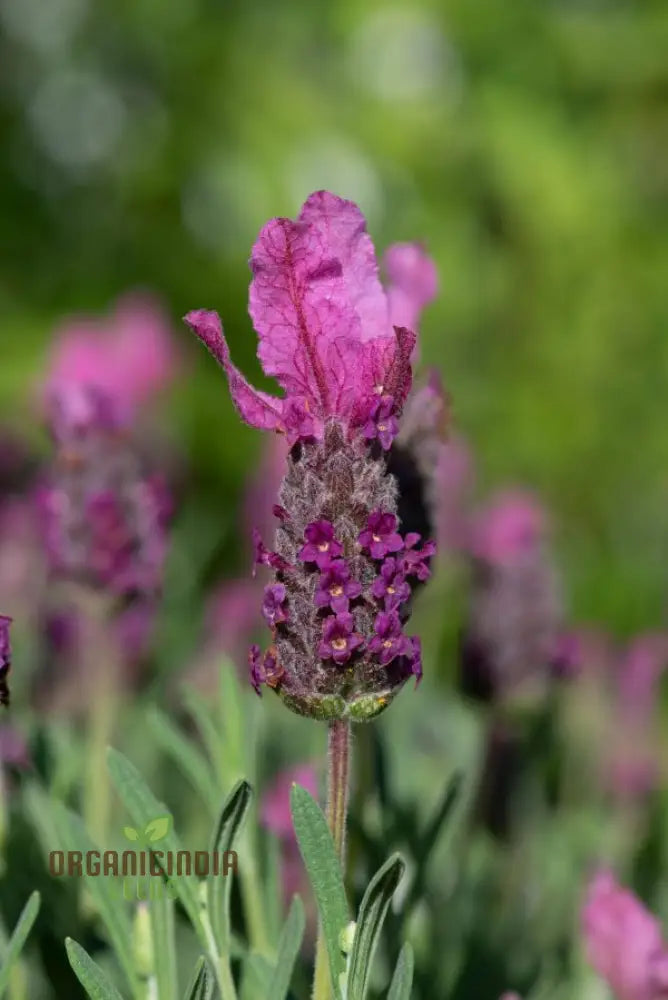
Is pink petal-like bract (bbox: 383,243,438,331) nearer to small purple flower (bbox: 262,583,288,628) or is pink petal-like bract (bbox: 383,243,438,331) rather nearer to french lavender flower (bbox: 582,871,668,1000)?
small purple flower (bbox: 262,583,288,628)

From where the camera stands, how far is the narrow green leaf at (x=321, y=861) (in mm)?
650

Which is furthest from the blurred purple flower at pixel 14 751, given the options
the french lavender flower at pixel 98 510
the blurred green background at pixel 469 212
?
the blurred green background at pixel 469 212

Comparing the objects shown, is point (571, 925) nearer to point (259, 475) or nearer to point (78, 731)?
point (78, 731)

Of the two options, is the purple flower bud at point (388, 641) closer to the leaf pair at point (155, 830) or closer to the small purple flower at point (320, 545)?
the small purple flower at point (320, 545)

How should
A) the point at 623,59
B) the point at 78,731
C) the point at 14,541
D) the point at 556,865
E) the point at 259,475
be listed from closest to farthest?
the point at 556,865 < the point at 78,731 < the point at 14,541 < the point at 259,475 < the point at 623,59

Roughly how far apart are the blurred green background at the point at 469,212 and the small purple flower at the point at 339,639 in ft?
5.76

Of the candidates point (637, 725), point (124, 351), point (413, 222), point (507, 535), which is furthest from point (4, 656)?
point (413, 222)

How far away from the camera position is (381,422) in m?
0.67

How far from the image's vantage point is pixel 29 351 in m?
2.61

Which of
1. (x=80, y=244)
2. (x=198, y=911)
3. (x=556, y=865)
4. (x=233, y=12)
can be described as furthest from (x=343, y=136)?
(x=198, y=911)

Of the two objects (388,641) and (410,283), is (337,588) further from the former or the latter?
(410,283)

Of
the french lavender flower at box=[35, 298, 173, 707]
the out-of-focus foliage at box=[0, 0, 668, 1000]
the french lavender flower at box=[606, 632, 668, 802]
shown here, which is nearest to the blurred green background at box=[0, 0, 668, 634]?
the out-of-focus foliage at box=[0, 0, 668, 1000]

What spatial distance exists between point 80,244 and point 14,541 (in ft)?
4.81

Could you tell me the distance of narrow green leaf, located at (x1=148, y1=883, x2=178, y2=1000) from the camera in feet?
2.57
